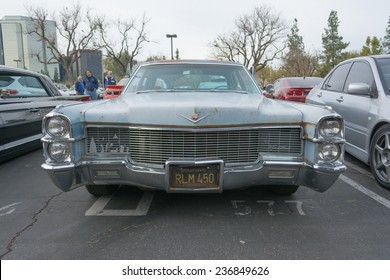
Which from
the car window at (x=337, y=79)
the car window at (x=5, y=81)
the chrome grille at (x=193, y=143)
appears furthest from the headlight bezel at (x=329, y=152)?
the car window at (x=5, y=81)

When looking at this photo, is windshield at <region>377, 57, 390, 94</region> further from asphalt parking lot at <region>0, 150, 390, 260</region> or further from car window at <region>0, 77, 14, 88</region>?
car window at <region>0, 77, 14, 88</region>

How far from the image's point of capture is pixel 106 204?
3408 mm

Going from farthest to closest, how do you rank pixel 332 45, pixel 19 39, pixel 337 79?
1. pixel 332 45
2. pixel 19 39
3. pixel 337 79

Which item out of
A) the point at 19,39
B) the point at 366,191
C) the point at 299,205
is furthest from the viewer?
the point at 19,39

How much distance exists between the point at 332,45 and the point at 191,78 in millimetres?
58373

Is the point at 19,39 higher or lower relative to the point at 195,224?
higher

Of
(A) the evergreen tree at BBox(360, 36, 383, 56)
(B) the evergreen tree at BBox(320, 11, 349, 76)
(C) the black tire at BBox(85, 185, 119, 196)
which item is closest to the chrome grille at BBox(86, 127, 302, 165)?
(C) the black tire at BBox(85, 185, 119, 196)

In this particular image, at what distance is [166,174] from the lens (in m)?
2.65

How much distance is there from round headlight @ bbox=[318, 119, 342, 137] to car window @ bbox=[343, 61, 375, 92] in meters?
1.97

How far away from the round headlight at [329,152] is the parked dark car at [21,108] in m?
4.44

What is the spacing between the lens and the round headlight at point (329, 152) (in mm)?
2750

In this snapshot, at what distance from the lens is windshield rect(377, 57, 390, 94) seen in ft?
13.5

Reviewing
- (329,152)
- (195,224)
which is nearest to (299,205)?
(329,152)

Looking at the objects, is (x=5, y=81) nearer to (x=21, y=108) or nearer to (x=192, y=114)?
(x=21, y=108)
